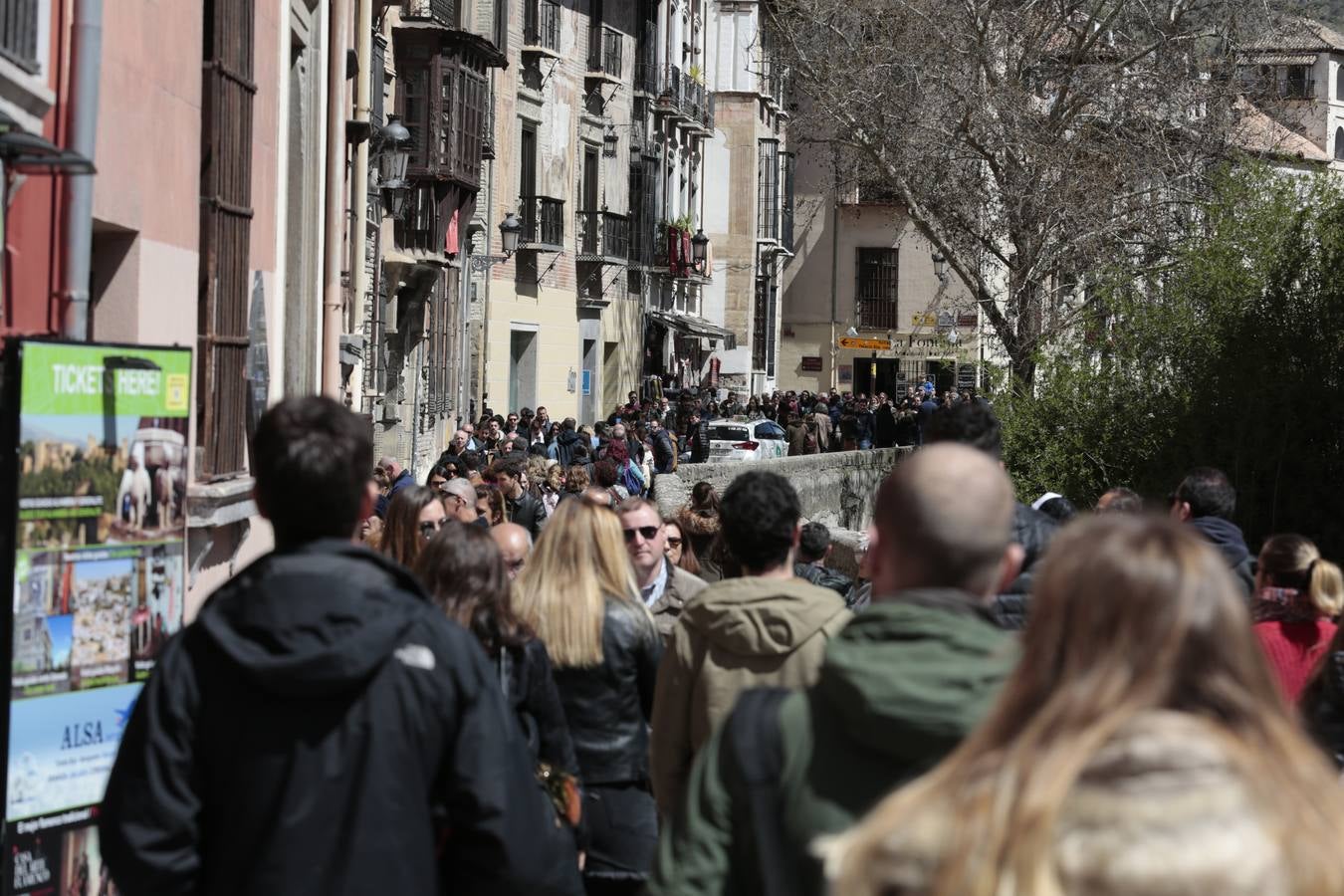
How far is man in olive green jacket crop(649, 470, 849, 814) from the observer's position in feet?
15.5

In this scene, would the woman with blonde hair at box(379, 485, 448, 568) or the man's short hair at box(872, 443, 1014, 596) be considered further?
the woman with blonde hair at box(379, 485, 448, 568)

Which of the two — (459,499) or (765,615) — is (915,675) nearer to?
(765,615)

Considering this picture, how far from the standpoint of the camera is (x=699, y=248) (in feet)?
A: 164

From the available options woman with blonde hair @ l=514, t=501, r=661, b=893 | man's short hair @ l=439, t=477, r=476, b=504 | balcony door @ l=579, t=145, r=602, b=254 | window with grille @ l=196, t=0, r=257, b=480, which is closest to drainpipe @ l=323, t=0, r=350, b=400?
man's short hair @ l=439, t=477, r=476, b=504

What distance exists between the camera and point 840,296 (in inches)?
2475

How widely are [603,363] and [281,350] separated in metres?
29.2

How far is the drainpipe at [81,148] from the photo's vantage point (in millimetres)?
7461

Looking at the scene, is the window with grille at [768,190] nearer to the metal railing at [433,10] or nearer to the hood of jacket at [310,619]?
the metal railing at [433,10]

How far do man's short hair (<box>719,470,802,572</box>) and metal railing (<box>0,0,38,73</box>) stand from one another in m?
3.39

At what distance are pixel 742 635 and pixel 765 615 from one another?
73 millimetres

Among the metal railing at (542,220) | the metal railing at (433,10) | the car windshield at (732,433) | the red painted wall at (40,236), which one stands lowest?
the car windshield at (732,433)

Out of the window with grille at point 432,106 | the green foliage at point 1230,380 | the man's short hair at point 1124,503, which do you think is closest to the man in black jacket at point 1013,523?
the man's short hair at point 1124,503

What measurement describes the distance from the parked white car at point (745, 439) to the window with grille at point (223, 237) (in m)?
22.8

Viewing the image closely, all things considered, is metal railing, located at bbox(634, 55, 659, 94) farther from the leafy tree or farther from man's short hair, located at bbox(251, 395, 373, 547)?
man's short hair, located at bbox(251, 395, 373, 547)
